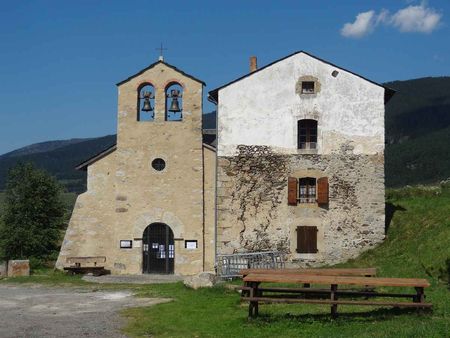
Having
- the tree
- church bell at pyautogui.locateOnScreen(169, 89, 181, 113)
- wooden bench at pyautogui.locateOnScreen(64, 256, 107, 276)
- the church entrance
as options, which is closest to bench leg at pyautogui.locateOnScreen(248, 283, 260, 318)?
the church entrance

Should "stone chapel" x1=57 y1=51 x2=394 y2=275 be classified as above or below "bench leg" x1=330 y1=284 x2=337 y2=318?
above

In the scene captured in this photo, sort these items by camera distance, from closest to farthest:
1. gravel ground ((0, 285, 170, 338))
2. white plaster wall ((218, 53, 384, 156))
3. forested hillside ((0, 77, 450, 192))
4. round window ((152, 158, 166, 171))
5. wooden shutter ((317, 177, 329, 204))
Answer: gravel ground ((0, 285, 170, 338)) < wooden shutter ((317, 177, 329, 204)) < white plaster wall ((218, 53, 384, 156)) < round window ((152, 158, 166, 171)) < forested hillside ((0, 77, 450, 192))

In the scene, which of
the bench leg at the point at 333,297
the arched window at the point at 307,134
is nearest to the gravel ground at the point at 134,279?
the arched window at the point at 307,134

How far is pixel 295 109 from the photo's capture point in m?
22.7

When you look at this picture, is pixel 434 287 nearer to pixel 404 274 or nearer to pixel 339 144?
pixel 404 274

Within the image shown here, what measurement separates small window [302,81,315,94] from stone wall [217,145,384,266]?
256cm

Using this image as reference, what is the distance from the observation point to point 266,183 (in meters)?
22.6

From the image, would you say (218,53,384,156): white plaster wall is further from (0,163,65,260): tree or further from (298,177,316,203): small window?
(0,163,65,260): tree

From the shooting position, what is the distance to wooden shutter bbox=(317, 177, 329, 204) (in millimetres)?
22156

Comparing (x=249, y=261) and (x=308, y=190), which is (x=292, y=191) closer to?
(x=308, y=190)

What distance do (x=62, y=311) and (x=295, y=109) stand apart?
12.4m

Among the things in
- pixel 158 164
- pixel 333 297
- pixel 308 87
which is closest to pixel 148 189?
pixel 158 164

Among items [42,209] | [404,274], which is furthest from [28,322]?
[42,209]

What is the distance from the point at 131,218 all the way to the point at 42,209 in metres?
13.4
